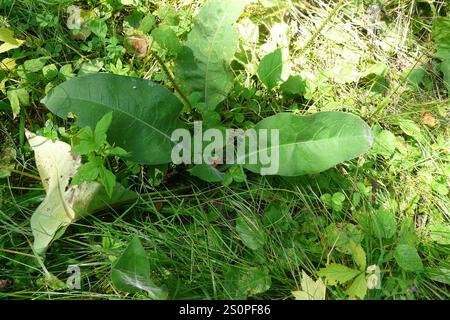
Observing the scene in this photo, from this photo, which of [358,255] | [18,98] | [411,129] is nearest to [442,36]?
[411,129]

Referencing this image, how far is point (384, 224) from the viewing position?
142cm

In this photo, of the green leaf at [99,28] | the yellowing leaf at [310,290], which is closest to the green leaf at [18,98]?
the green leaf at [99,28]

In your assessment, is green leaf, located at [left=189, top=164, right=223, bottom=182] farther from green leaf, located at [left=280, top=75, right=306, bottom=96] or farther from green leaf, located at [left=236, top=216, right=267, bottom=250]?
green leaf, located at [left=280, top=75, right=306, bottom=96]

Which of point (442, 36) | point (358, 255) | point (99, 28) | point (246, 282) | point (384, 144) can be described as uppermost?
point (442, 36)

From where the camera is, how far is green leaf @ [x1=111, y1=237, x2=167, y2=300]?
3.96ft

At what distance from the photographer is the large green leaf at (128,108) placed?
1.40 metres

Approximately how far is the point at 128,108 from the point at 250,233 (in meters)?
0.53

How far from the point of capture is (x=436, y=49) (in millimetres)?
1787

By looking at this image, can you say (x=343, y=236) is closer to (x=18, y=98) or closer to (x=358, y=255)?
(x=358, y=255)

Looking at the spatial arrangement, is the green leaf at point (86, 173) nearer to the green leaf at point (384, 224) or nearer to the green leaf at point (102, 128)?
the green leaf at point (102, 128)

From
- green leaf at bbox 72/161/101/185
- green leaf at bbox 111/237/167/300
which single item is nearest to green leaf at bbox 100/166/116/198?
green leaf at bbox 72/161/101/185

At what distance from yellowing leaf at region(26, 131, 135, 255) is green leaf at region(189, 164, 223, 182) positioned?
0.22 m

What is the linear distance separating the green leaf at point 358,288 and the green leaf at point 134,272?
0.51 m
